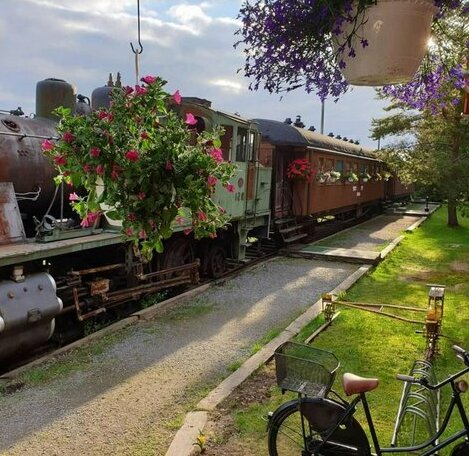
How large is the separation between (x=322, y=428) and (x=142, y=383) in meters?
2.40

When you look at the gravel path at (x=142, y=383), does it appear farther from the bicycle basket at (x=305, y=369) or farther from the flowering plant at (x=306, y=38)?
the flowering plant at (x=306, y=38)

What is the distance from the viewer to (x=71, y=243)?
5902mm

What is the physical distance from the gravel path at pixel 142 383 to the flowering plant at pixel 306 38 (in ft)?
8.54

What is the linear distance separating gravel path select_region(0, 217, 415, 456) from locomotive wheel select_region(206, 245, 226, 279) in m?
1.38

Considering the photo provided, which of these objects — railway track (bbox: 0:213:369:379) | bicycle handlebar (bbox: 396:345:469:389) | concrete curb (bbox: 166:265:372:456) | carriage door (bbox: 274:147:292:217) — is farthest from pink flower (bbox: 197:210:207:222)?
carriage door (bbox: 274:147:292:217)

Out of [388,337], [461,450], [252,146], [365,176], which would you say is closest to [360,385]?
[461,450]

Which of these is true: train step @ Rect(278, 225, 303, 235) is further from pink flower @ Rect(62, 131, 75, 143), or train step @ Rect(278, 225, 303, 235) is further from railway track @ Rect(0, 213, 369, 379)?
pink flower @ Rect(62, 131, 75, 143)

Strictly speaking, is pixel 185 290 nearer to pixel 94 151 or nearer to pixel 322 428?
pixel 322 428

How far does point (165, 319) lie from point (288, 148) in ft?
27.0

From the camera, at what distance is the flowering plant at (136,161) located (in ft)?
Result: 7.22

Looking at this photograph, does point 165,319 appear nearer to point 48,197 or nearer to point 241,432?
point 48,197

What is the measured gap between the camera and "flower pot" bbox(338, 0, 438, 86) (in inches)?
86.7

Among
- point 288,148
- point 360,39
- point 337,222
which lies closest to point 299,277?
point 288,148

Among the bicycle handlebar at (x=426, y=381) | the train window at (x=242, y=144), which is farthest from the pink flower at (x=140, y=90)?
the train window at (x=242, y=144)
